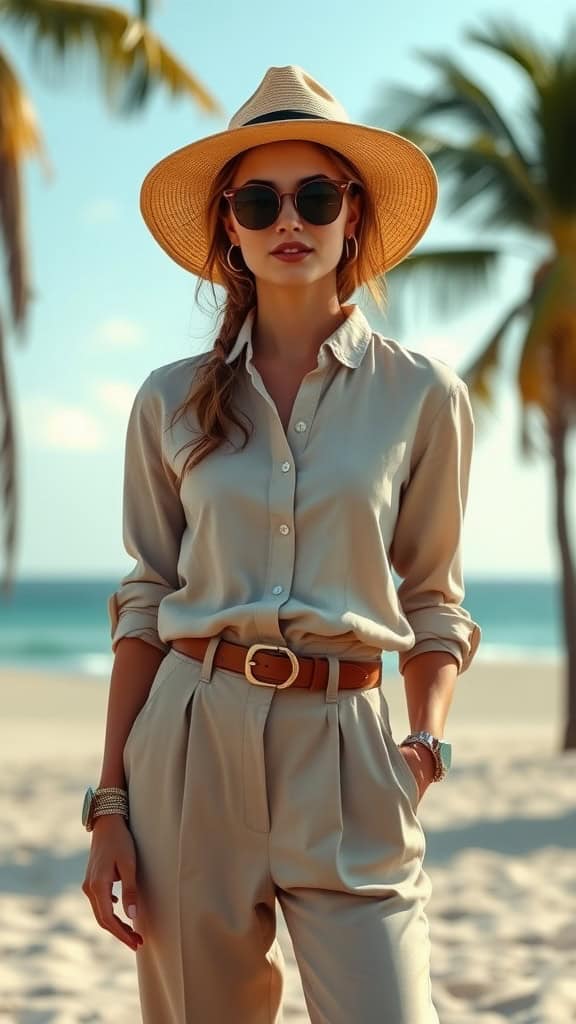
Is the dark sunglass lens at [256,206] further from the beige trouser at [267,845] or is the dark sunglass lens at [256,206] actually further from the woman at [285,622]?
the beige trouser at [267,845]

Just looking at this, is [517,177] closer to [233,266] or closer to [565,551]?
[565,551]

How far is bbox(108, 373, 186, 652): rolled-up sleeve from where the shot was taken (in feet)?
7.83

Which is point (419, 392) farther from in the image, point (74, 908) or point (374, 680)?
point (74, 908)

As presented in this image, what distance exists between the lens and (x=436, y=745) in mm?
2277

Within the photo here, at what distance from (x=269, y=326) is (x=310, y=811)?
0.88 m

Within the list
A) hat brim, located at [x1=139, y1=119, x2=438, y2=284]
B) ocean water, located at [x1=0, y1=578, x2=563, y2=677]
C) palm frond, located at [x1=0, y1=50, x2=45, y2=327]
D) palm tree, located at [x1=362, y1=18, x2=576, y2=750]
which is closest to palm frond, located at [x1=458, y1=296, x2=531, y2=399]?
palm tree, located at [x1=362, y1=18, x2=576, y2=750]

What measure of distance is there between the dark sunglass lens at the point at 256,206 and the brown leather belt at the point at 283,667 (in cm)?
74

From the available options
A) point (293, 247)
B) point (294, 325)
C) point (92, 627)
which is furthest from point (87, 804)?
point (92, 627)

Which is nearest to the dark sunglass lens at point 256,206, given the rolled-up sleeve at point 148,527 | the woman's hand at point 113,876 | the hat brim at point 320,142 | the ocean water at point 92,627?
the hat brim at point 320,142

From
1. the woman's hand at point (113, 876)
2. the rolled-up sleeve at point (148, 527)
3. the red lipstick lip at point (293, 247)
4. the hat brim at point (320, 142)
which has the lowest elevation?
the woman's hand at point (113, 876)

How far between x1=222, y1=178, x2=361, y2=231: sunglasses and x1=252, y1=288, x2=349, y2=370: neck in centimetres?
15

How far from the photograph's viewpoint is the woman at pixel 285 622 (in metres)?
2.09

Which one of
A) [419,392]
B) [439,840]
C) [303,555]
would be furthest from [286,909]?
[439,840]

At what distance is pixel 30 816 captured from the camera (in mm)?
8234
